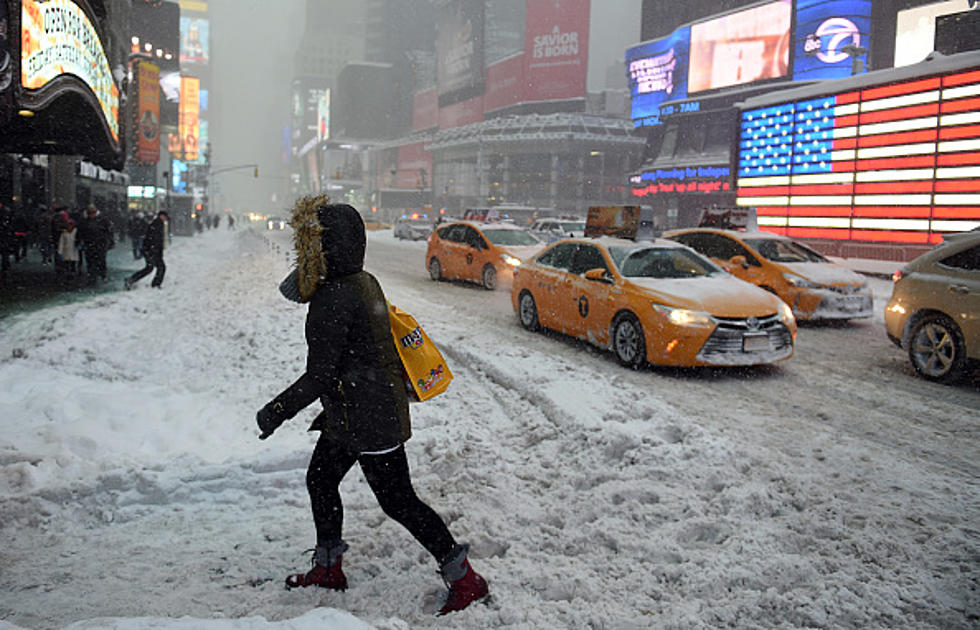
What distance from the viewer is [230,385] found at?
25.7ft

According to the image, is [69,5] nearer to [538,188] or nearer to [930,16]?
[930,16]

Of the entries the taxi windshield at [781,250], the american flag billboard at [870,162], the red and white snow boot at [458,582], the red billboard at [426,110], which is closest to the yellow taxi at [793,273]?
the taxi windshield at [781,250]

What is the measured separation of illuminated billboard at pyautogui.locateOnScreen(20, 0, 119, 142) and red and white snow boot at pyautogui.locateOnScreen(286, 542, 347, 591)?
29.0ft

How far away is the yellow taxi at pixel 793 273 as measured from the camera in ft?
38.4

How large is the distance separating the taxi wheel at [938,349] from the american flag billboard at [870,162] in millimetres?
16636

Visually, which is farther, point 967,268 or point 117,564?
point 967,268

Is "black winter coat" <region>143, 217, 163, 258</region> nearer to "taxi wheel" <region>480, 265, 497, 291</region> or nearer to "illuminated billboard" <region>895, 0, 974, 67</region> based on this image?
"taxi wheel" <region>480, 265, 497, 291</region>

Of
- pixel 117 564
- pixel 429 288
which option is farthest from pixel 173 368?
pixel 429 288

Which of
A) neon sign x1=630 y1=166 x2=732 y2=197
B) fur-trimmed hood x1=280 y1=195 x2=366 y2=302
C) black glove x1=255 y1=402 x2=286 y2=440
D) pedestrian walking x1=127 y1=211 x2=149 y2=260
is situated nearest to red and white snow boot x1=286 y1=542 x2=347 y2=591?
black glove x1=255 y1=402 x2=286 y2=440

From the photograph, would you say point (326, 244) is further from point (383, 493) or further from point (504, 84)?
point (504, 84)

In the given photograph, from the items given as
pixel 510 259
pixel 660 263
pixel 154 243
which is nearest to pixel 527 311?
pixel 660 263

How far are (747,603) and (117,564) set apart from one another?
3.27 meters

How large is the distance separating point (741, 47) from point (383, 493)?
58.0 meters

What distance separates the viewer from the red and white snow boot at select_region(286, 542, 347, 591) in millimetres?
3418
